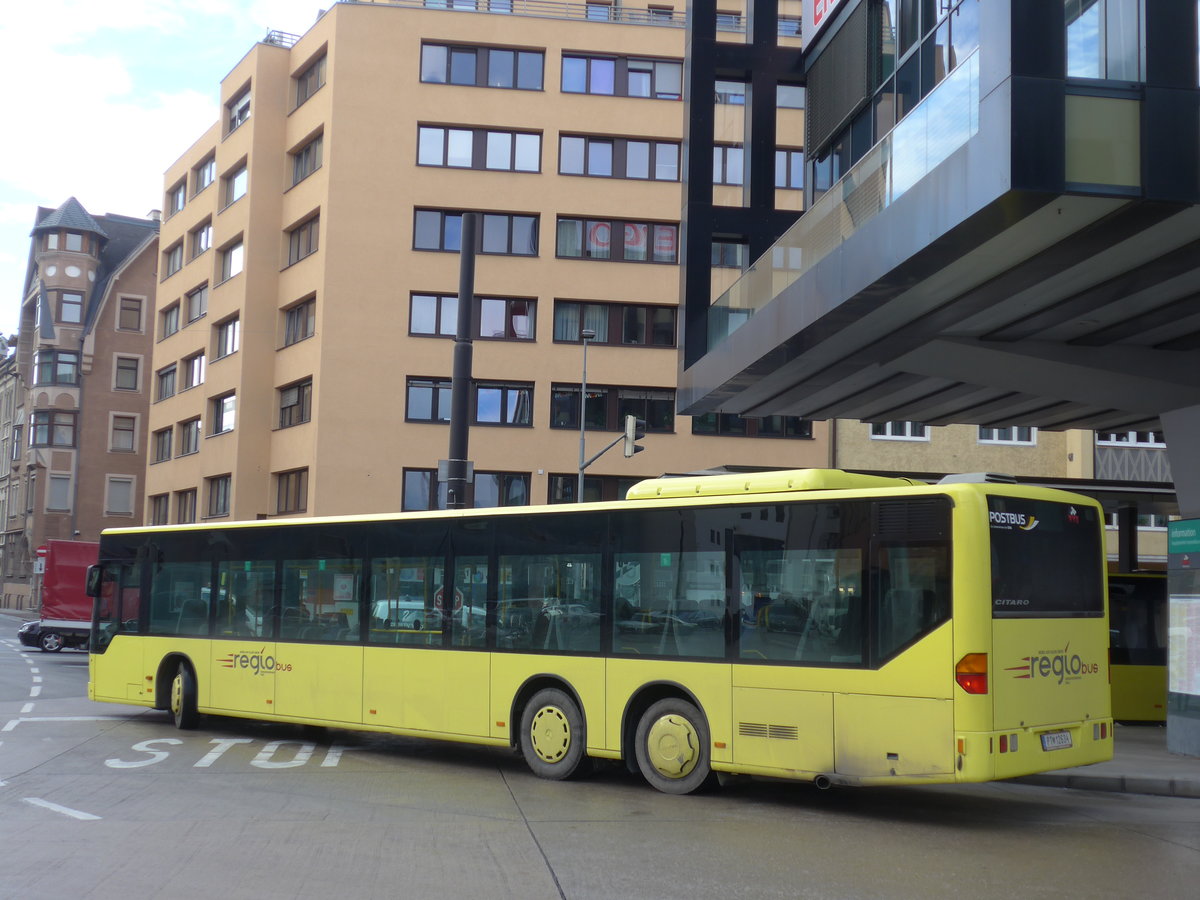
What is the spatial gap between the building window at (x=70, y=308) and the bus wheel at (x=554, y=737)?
254ft

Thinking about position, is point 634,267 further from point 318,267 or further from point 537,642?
point 537,642

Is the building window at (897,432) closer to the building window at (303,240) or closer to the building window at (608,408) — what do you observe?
the building window at (608,408)

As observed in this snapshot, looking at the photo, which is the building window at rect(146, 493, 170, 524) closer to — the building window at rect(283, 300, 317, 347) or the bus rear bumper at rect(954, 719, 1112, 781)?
the building window at rect(283, 300, 317, 347)

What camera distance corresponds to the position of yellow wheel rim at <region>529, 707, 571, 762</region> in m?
13.0

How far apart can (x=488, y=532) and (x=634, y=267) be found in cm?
3469

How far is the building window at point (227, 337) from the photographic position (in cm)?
5275

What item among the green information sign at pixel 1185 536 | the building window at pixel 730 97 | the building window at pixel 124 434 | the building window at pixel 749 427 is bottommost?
Answer: the green information sign at pixel 1185 536

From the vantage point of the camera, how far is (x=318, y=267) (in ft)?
155

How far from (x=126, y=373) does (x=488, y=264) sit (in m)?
43.8

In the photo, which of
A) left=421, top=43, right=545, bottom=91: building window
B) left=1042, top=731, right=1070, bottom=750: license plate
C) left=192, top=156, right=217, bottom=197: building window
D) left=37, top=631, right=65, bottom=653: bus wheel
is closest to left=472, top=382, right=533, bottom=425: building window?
left=421, top=43, right=545, bottom=91: building window

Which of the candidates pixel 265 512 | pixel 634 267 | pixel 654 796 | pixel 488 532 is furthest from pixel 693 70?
pixel 265 512

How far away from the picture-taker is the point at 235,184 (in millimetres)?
54594

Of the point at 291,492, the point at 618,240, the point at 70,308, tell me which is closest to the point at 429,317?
the point at 618,240

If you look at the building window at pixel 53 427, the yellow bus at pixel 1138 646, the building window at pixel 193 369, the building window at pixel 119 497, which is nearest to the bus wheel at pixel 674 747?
the yellow bus at pixel 1138 646
